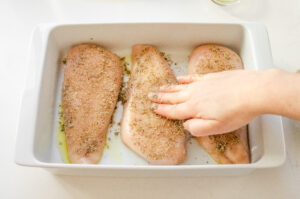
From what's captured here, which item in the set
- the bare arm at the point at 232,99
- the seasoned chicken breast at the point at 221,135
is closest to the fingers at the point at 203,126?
the bare arm at the point at 232,99

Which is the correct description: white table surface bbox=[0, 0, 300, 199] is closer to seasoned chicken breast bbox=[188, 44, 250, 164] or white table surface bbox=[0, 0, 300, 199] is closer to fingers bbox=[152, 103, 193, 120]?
seasoned chicken breast bbox=[188, 44, 250, 164]

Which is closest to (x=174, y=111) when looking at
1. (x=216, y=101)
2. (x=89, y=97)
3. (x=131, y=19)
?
(x=216, y=101)

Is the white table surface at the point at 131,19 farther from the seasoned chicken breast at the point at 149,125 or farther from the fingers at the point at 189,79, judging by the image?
the fingers at the point at 189,79

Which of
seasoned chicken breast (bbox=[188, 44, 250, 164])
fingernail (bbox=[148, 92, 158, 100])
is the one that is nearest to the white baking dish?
seasoned chicken breast (bbox=[188, 44, 250, 164])

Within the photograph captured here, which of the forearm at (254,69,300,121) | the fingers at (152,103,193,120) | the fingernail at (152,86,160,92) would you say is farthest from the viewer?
the fingernail at (152,86,160,92)

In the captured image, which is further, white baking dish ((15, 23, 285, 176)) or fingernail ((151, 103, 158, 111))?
fingernail ((151, 103, 158, 111))

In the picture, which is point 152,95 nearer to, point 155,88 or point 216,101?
point 155,88
